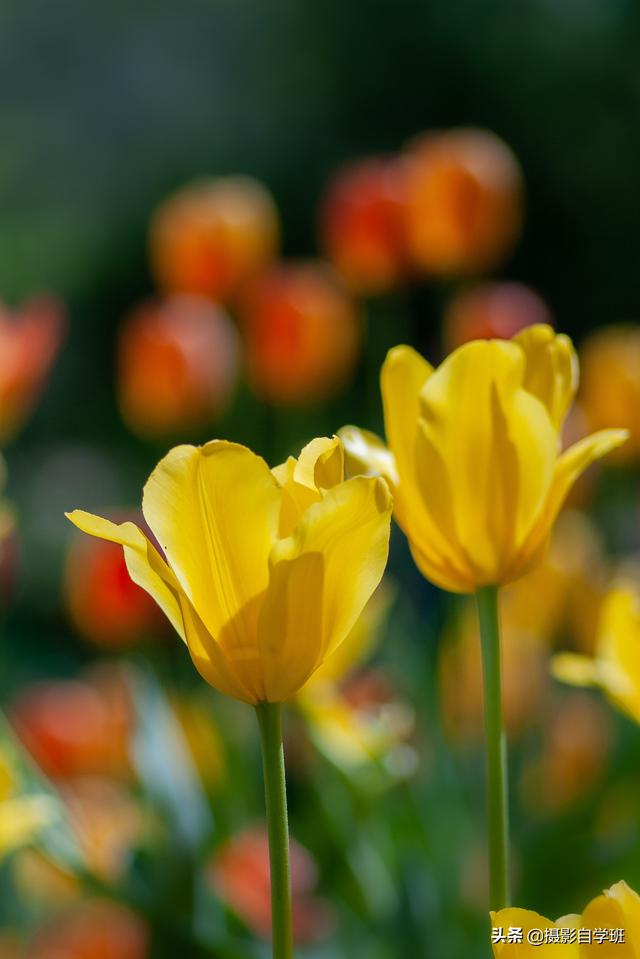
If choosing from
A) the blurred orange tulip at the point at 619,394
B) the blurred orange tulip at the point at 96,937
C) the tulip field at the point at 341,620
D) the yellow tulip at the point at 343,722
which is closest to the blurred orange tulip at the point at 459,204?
the tulip field at the point at 341,620

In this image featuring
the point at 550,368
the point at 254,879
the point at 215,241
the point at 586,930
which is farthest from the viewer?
the point at 215,241

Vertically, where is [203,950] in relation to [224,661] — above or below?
below

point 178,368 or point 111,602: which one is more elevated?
point 178,368

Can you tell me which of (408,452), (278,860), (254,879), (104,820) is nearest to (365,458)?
(408,452)

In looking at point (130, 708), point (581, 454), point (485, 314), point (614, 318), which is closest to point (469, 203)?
point (485, 314)

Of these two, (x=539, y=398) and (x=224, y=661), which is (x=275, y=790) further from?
(x=539, y=398)

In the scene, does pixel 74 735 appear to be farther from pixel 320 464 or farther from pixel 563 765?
pixel 320 464

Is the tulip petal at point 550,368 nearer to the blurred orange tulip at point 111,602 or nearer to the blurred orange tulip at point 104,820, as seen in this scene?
the blurred orange tulip at point 104,820
